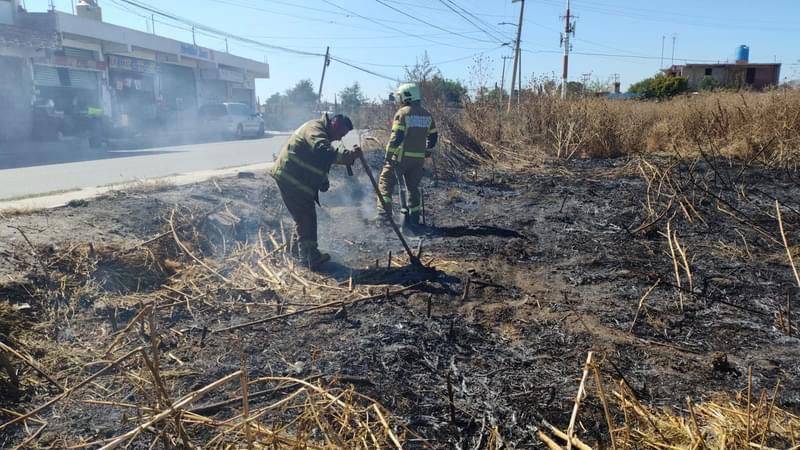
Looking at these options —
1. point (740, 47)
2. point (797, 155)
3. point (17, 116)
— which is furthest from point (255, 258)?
point (740, 47)

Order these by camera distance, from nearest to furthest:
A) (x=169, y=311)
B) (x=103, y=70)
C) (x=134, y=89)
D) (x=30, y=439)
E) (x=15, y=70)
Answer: (x=30, y=439), (x=169, y=311), (x=15, y=70), (x=103, y=70), (x=134, y=89)

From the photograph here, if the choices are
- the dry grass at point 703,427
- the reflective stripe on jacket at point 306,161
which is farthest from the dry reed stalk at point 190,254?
the dry grass at point 703,427

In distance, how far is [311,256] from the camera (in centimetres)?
546

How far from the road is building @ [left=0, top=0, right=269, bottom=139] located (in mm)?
4625

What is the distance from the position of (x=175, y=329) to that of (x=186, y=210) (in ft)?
9.62

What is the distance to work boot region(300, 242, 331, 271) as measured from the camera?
17.8ft

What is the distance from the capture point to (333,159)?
523 centimetres

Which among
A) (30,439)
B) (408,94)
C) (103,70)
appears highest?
(103,70)

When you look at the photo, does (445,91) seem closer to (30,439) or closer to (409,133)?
(409,133)

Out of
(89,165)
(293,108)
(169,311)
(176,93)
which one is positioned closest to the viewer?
(169,311)

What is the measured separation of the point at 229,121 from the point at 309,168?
22.8 metres

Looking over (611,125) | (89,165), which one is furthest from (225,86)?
(611,125)

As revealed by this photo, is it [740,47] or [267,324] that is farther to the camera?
[740,47]

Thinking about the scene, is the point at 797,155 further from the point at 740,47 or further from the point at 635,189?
the point at 740,47
